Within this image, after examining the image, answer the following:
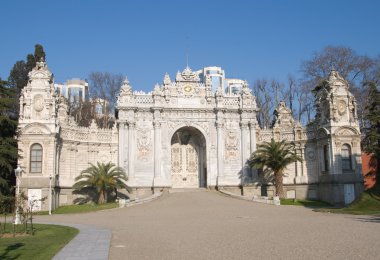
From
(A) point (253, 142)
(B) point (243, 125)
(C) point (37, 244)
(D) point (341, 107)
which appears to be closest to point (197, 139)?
(B) point (243, 125)

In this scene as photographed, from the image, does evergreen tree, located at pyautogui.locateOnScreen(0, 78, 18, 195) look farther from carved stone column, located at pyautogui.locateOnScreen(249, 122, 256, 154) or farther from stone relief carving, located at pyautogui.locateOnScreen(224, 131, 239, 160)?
carved stone column, located at pyautogui.locateOnScreen(249, 122, 256, 154)

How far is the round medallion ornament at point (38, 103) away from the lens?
40.1 meters

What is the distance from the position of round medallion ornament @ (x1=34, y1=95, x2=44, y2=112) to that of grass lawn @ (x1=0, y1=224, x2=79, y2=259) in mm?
21629

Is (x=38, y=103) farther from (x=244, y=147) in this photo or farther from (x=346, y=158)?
(x=346, y=158)

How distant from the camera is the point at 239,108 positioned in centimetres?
4772

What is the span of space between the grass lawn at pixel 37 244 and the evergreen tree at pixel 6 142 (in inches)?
685

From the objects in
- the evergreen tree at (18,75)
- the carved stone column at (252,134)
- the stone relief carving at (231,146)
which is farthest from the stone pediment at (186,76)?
the evergreen tree at (18,75)

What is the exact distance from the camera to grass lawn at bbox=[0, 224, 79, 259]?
13.0 metres

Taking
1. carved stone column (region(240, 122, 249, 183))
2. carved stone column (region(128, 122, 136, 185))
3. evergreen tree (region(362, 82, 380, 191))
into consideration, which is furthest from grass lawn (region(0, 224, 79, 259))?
carved stone column (region(240, 122, 249, 183))

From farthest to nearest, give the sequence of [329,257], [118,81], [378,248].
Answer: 1. [118,81]
2. [378,248]
3. [329,257]

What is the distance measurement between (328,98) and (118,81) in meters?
31.4

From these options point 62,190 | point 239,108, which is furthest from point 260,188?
point 62,190

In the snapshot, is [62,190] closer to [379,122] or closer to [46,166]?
[46,166]

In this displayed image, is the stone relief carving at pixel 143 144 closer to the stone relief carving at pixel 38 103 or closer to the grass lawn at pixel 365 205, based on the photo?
the stone relief carving at pixel 38 103
